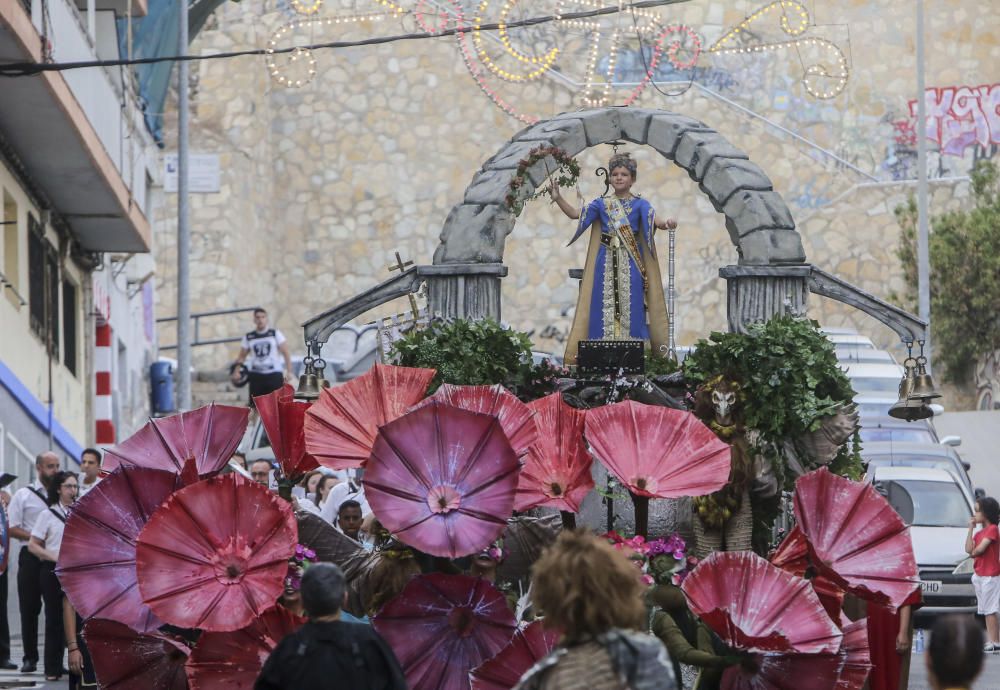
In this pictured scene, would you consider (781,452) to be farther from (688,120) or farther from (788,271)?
(688,120)

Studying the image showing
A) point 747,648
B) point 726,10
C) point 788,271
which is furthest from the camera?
point 726,10

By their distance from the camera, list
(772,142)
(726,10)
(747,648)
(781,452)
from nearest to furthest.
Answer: (747,648), (781,452), (772,142), (726,10)

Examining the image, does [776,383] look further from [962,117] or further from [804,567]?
[962,117]

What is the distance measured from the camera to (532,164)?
52.9 feet

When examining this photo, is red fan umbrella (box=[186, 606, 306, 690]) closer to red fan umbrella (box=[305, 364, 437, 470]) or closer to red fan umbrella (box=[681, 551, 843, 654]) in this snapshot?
red fan umbrella (box=[305, 364, 437, 470])

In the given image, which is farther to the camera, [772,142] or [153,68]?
[772,142]

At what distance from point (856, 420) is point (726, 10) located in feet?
80.0

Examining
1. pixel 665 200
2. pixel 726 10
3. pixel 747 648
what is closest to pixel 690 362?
pixel 747 648

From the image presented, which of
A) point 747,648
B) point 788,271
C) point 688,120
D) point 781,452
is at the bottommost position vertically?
point 747,648

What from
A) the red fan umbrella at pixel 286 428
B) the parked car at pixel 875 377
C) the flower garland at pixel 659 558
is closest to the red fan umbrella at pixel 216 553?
the red fan umbrella at pixel 286 428

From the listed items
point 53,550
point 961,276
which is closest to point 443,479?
point 53,550

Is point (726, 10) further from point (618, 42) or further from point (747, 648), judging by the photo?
point (747, 648)

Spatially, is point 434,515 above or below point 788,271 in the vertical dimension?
below

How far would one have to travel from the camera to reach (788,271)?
51.6 feet
